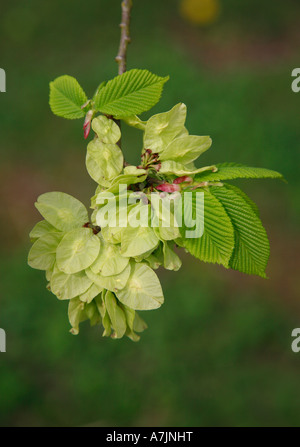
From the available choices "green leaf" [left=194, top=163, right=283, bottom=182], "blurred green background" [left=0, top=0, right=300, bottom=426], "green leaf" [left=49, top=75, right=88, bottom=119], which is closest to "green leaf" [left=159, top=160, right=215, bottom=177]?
"green leaf" [left=194, top=163, right=283, bottom=182]

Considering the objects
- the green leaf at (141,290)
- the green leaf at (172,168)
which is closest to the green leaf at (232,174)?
the green leaf at (172,168)

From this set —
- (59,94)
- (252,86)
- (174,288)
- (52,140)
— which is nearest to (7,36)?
(52,140)

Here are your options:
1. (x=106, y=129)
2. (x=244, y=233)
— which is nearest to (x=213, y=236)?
(x=244, y=233)

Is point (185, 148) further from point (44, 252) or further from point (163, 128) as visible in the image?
point (44, 252)

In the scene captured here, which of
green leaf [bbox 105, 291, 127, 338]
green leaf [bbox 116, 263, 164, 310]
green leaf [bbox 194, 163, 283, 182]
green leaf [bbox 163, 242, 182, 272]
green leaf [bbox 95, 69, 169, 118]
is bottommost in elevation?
green leaf [bbox 105, 291, 127, 338]

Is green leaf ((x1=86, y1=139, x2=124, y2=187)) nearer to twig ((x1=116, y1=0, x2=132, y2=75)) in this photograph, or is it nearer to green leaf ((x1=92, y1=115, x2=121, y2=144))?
green leaf ((x1=92, y1=115, x2=121, y2=144))
